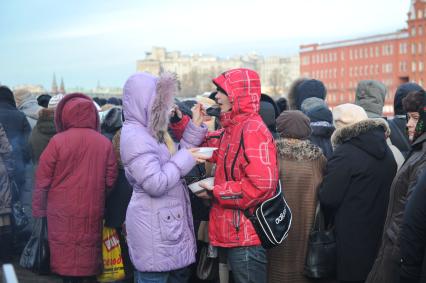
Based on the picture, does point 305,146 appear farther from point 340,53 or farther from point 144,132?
point 340,53

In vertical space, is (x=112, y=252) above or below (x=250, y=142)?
below

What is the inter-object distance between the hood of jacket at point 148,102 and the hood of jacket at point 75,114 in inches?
42.6

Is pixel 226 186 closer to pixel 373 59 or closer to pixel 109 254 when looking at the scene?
pixel 109 254

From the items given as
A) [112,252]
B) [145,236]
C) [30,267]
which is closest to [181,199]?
[145,236]

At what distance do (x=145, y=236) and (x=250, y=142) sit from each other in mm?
877

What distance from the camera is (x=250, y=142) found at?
3.87 m

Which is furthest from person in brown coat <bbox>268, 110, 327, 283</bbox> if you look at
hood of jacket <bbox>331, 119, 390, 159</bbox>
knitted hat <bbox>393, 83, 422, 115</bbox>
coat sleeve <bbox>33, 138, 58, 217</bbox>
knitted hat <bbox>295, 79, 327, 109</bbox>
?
knitted hat <bbox>295, 79, 327, 109</bbox>

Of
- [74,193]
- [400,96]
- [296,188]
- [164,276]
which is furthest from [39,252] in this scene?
[400,96]

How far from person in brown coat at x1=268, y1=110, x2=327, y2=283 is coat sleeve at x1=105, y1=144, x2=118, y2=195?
1341mm

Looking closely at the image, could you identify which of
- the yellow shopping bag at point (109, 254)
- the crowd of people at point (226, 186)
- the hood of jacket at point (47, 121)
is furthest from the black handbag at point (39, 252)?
the hood of jacket at point (47, 121)

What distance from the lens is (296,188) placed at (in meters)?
4.63

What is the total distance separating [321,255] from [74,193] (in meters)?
1.94

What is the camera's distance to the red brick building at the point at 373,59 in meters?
110

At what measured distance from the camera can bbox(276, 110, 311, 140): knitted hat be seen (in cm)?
462
